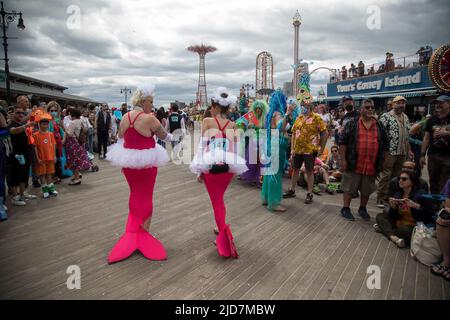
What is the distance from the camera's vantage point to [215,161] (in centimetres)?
294

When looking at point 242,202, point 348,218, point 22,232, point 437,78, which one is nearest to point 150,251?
point 22,232

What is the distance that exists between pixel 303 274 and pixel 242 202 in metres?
2.46

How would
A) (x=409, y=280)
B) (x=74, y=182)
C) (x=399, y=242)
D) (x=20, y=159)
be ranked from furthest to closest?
(x=74, y=182) → (x=20, y=159) → (x=399, y=242) → (x=409, y=280)

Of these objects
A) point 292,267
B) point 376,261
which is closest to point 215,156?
point 292,267

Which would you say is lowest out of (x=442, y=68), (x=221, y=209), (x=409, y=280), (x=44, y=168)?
(x=409, y=280)

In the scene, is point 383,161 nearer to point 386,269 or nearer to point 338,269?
point 386,269

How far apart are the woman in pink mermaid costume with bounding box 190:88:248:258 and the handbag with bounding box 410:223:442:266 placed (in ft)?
6.62

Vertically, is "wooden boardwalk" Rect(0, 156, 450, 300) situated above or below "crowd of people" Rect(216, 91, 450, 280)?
below

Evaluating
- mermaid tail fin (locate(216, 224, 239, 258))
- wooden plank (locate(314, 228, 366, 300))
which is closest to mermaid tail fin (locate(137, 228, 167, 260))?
mermaid tail fin (locate(216, 224, 239, 258))

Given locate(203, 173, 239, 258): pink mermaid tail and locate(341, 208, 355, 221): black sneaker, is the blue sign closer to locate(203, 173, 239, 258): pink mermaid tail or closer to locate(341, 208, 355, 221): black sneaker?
locate(341, 208, 355, 221): black sneaker

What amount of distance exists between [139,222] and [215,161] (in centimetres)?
117

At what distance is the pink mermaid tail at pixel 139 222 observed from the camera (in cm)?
303

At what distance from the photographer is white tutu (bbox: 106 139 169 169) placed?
9.43ft

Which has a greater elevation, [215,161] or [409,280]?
[215,161]
